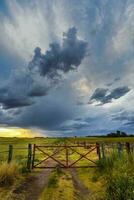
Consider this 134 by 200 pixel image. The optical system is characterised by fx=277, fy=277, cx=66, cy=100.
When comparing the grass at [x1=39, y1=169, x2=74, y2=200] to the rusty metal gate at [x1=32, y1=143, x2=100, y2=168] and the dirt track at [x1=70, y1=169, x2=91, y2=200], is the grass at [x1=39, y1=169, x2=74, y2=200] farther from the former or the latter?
the rusty metal gate at [x1=32, y1=143, x2=100, y2=168]

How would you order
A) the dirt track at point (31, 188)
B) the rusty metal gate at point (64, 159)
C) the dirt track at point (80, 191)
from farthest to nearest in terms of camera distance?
the rusty metal gate at point (64, 159) < the dirt track at point (31, 188) < the dirt track at point (80, 191)

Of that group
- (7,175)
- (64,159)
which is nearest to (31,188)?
(7,175)

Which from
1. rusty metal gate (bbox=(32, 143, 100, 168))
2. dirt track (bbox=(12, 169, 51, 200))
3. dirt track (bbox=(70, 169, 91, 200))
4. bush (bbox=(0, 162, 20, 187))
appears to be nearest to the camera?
dirt track (bbox=(70, 169, 91, 200))

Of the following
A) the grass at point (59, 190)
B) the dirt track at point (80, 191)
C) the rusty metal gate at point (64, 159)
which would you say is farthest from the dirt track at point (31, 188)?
the rusty metal gate at point (64, 159)

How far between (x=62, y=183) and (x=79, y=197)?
3.60 meters

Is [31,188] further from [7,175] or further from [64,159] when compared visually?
[64,159]

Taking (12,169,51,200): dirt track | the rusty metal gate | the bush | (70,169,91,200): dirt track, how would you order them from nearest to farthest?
(70,169,91,200): dirt track → (12,169,51,200): dirt track → the bush → the rusty metal gate

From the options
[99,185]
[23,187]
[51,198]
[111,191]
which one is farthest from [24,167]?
[111,191]

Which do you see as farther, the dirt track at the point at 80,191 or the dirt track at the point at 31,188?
the dirt track at the point at 31,188

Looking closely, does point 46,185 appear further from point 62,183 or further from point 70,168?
point 70,168

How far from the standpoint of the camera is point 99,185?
50.3 ft

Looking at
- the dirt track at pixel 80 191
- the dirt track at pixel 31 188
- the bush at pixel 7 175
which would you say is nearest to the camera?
the dirt track at pixel 80 191

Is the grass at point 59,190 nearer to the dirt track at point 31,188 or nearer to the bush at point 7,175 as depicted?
the dirt track at point 31,188

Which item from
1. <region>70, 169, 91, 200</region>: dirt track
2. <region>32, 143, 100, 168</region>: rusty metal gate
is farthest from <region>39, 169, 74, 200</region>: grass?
<region>32, 143, 100, 168</region>: rusty metal gate
